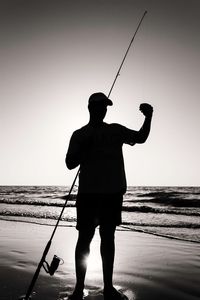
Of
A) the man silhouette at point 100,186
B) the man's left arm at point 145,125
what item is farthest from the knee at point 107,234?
the man's left arm at point 145,125

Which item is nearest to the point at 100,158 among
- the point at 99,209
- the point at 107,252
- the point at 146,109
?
the point at 99,209

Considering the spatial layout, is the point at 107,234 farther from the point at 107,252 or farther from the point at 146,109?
the point at 146,109

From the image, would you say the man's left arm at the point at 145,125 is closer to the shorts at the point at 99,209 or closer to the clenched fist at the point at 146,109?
the clenched fist at the point at 146,109

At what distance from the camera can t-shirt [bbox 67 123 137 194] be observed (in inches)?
123

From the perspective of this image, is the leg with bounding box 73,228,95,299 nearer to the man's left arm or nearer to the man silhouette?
the man silhouette

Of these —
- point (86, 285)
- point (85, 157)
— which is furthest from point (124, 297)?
point (85, 157)

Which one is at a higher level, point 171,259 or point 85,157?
point 85,157

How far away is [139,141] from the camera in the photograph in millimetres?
3270

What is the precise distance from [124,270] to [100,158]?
2.09 meters

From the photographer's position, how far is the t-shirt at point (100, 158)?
3133mm

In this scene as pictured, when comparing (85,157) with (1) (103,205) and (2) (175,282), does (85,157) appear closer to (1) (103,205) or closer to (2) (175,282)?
(1) (103,205)

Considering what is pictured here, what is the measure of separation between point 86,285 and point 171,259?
2433 mm

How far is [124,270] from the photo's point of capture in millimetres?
4559

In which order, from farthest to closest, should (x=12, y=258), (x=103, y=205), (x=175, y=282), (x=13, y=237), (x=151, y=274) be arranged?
(x=13, y=237), (x=12, y=258), (x=151, y=274), (x=175, y=282), (x=103, y=205)
